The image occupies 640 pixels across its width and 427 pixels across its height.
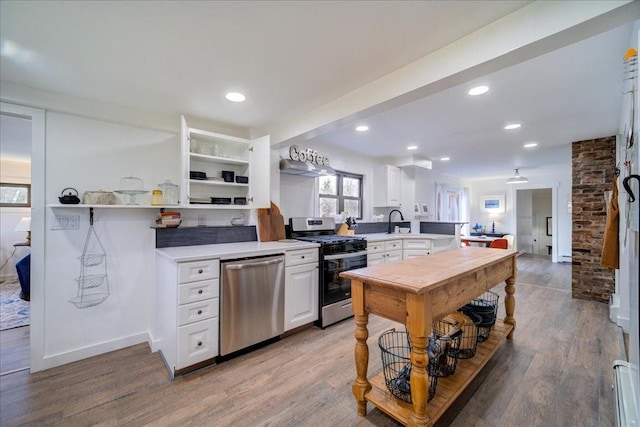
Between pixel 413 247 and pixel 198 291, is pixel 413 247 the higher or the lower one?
the higher one

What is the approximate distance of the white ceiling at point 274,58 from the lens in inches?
53.5

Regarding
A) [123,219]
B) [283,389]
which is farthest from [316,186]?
[283,389]

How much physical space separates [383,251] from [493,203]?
626 centimetres

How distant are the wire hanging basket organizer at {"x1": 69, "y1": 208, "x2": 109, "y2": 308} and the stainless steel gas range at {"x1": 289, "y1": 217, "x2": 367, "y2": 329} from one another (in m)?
1.98

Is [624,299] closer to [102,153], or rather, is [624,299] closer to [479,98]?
[479,98]

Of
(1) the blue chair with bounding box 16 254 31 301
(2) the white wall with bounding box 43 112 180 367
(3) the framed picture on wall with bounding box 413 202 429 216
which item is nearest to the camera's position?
(2) the white wall with bounding box 43 112 180 367

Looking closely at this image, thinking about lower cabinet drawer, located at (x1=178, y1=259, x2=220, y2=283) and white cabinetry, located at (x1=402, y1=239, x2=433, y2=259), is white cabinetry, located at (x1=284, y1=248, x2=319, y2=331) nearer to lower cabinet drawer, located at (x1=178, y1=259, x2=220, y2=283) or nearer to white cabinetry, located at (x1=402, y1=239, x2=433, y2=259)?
lower cabinet drawer, located at (x1=178, y1=259, x2=220, y2=283)

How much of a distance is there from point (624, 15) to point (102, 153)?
368 cm

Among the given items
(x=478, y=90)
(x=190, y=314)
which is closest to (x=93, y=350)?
(x=190, y=314)

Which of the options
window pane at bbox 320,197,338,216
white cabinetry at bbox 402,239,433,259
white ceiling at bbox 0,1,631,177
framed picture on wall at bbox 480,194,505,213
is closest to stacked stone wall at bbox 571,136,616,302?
white ceiling at bbox 0,1,631,177

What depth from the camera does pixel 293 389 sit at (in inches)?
76.3

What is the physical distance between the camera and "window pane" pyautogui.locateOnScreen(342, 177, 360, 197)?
459cm

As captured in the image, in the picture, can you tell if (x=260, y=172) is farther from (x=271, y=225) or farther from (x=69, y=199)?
(x=69, y=199)

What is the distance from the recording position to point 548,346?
2514 millimetres
